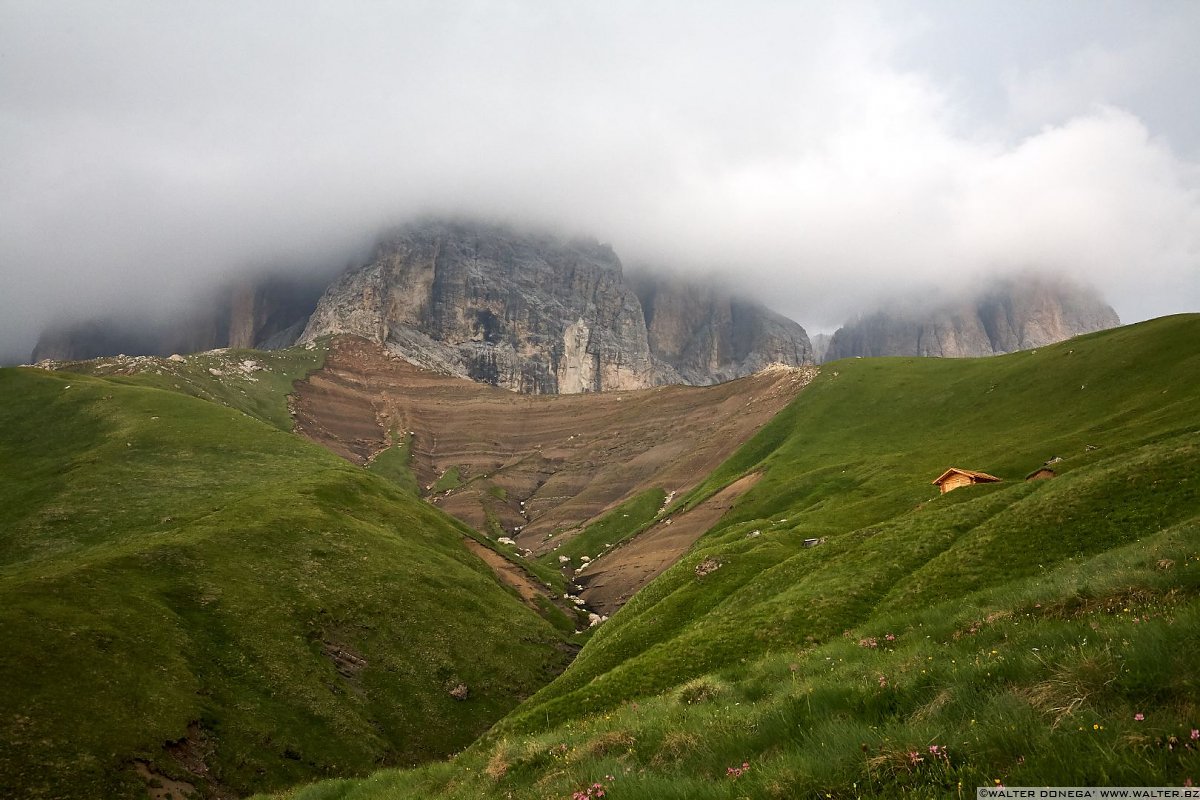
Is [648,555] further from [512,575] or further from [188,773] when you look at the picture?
[188,773]

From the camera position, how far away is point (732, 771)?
368 inches

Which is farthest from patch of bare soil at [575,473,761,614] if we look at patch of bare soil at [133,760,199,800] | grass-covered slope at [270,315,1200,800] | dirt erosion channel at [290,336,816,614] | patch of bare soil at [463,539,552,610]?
patch of bare soil at [133,760,199,800]

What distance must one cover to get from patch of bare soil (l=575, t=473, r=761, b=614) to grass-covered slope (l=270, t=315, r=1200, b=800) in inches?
664

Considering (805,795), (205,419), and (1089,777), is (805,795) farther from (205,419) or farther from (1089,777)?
(205,419)

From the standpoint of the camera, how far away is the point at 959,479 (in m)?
54.1

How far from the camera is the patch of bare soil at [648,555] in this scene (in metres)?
90.8

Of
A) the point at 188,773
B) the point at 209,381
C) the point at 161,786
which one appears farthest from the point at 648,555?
the point at 209,381

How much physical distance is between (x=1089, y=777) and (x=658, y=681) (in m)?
26.2

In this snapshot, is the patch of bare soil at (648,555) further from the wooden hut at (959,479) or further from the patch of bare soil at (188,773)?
the patch of bare soil at (188,773)

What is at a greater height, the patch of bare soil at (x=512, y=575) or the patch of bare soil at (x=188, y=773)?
the patch of bare soil at (x=188, y=773)

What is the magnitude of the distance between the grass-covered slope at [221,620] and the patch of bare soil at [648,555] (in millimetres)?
20207

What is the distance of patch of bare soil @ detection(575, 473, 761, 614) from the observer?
9075 cm

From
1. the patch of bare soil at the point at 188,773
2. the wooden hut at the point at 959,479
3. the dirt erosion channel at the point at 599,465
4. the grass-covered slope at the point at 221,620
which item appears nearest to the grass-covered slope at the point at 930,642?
the wooden hut at the point at 959,479

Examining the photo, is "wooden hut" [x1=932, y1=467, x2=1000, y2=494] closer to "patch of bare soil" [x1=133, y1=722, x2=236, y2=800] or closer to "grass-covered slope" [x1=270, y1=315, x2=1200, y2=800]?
"grass-covered slope" [x1=270, y1=315, x2=1200, y2=800]
